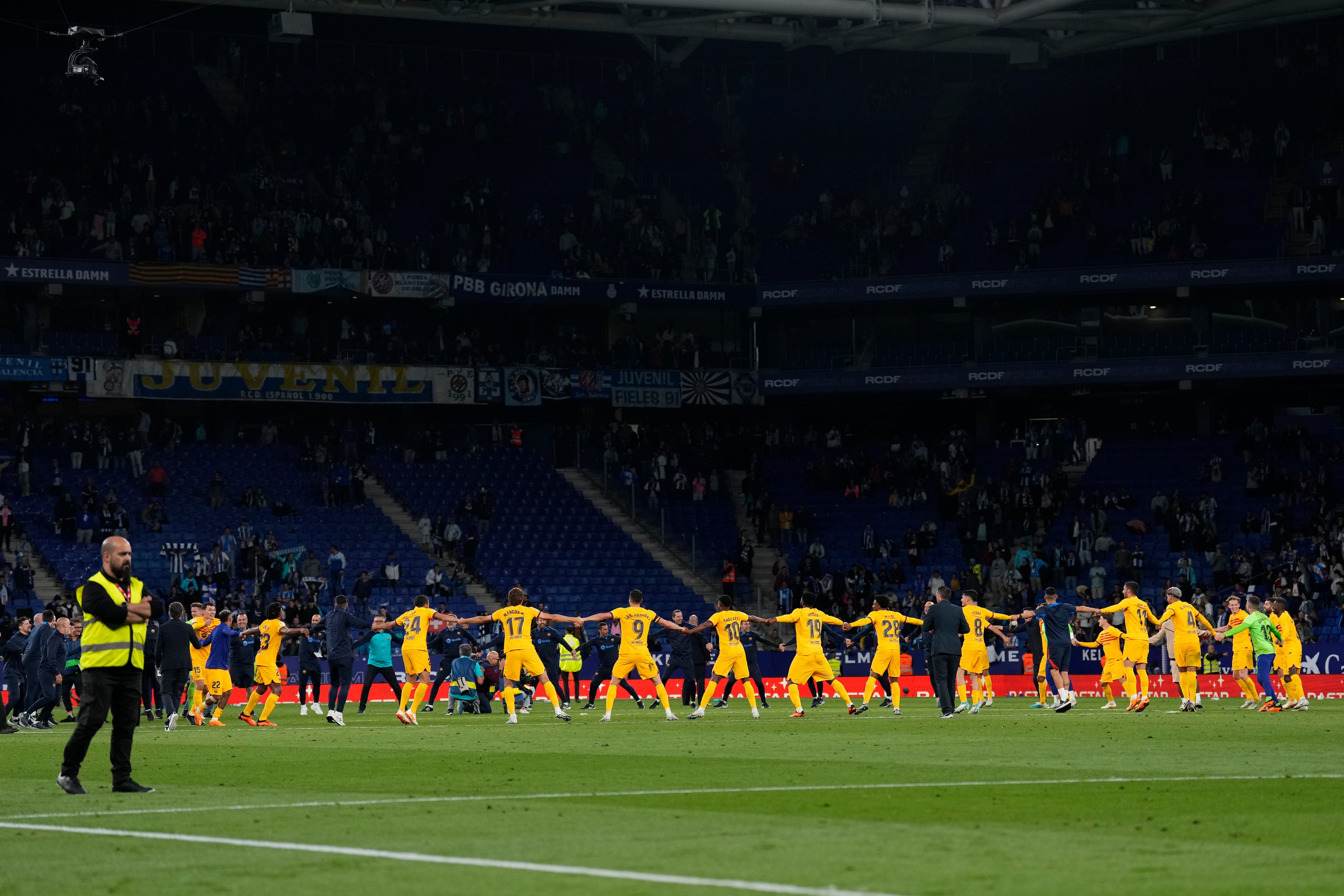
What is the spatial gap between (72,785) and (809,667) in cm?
1878

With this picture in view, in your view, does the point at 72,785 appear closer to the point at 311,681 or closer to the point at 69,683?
the point at 69,683

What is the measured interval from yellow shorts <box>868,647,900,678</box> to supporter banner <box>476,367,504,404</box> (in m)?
28.1

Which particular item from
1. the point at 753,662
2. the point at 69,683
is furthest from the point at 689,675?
the point at 69,683

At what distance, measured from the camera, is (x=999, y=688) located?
45812mm

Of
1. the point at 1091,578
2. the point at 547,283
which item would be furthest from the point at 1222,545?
the point at 547,283

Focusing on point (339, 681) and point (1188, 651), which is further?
point (1188, 651)

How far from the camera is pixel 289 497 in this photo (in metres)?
57.2

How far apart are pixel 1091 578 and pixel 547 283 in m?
20.1

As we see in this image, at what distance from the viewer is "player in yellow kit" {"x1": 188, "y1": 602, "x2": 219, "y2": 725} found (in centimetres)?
3366

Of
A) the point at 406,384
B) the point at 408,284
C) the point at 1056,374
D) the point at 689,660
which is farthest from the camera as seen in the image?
the point at 1056,374

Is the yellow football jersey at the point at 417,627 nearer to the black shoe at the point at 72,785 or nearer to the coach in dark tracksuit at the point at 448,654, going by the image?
the coach in dark tracksuit at the point at 448,654

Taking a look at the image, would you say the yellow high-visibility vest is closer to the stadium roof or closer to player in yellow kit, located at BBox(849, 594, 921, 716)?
player in yellow kit, located at BBox(849, 594, 921, 716)

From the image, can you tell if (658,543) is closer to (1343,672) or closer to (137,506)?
(137,506)

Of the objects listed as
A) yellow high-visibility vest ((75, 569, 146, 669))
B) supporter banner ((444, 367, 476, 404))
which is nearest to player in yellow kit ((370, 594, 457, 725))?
yellow high-visibility vest ((75, 569, 146, 669))
